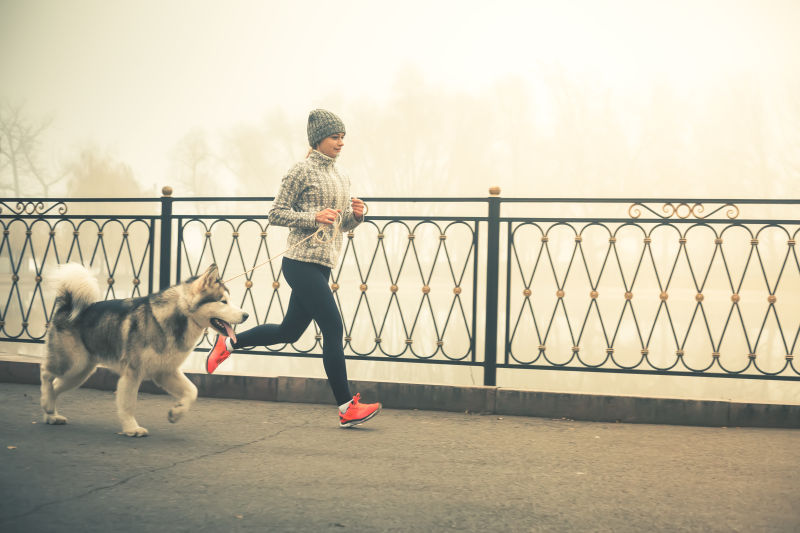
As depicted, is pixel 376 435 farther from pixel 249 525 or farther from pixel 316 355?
pixel 249 525

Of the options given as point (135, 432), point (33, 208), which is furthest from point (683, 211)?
point (33, 208)

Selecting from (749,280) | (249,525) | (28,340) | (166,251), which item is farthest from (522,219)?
(749,280)

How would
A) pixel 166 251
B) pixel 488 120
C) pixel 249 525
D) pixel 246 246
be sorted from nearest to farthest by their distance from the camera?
1. pixel 249 525
2. pixel 166 251
3. pixel 246 246
4. pixel 488 120

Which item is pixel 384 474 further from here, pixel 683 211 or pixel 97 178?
pixel 97 178

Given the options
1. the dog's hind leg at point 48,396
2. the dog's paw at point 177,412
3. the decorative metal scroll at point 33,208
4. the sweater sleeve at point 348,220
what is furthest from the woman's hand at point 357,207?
the decorative metal scroll at point 33,208

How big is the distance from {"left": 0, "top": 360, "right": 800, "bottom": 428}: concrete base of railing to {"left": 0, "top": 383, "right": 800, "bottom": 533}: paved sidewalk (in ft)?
0.43

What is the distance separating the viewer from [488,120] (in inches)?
1289

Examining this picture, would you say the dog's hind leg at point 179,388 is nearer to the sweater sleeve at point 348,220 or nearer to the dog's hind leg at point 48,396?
the dog's hind leg at point 48,396

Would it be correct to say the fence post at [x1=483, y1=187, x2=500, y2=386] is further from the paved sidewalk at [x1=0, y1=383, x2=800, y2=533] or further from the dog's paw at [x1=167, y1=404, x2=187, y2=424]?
the dog's paw at [x1=167, y1=404, x2=187, y2=424]

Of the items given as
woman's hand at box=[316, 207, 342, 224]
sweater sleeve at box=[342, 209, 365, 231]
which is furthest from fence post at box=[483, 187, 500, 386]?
woman's hand at box=[316, 207, 342, 224]

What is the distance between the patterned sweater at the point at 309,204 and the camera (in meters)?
4.52

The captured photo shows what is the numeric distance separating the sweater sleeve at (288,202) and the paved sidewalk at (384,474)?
1355 millimetres

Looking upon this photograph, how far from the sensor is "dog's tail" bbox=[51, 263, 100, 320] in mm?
4434

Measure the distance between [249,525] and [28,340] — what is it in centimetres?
474
